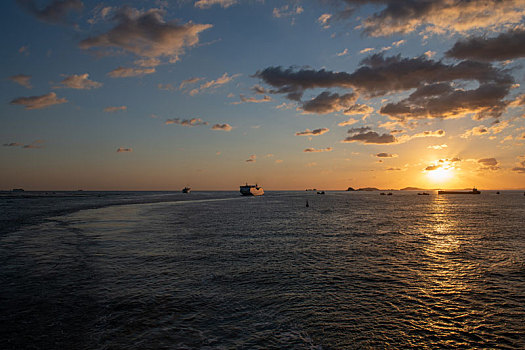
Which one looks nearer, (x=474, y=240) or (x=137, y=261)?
(x=137, y=261)

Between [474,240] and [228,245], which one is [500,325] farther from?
[474,240]

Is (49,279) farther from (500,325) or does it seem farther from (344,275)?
(500,325)

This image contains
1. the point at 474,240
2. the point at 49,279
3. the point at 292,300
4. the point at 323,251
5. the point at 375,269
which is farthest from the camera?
the point at 474,240

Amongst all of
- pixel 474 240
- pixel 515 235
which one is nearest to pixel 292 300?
pixel 474 240

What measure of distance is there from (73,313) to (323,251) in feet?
62.9

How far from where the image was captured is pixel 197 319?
12.4 meters

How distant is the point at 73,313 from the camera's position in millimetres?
12820

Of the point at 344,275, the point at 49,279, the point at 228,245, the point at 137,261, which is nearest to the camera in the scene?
the point at 49,279

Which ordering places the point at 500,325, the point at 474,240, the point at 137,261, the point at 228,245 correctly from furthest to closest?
the point at 474,240
the point at 228,245
the point at 137,261
the point at 500,325

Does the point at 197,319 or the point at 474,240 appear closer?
the point at 197,319

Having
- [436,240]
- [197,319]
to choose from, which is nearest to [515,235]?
[436,240]

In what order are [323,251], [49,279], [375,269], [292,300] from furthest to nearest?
[323,251], [375,269], [49,279], [292,300]

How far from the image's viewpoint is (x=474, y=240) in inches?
1335

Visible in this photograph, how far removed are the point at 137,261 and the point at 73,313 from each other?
9.85 m
